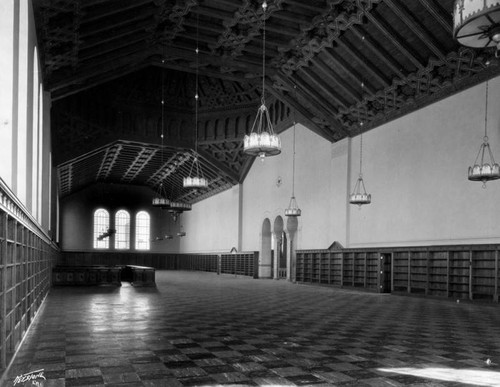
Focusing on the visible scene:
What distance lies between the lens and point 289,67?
1614 cm

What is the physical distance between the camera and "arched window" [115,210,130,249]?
36844 mm

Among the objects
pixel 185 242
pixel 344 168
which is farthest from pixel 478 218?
pixel 185 242

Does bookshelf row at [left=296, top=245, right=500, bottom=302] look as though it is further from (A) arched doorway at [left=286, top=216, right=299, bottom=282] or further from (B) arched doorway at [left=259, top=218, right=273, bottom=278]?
(B) arched doorway at [left=259, top=218, right=273, bottom=278]

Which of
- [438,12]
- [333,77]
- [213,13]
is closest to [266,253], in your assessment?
[333,77]

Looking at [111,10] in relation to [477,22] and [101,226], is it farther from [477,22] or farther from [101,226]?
[101,226]

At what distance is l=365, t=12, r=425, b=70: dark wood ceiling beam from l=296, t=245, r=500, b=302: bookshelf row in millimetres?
4922

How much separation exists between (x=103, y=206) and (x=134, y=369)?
3371 cm

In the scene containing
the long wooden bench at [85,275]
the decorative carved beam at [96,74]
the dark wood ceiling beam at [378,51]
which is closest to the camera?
the dark wood ceiling beam at [378,51]

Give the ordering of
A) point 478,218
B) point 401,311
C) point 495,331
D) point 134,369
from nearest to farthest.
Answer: point 134,369, point 495,331, point 401,311, point 478,218

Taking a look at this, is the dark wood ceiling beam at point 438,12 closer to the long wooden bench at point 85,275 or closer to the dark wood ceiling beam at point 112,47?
the dark wood ceiling beam at point 112,47

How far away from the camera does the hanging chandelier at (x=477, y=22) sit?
14.8ft

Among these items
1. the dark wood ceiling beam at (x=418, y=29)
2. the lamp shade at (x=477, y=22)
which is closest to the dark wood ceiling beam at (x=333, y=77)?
the dark wood ceiling beam at (x=418, y=29)

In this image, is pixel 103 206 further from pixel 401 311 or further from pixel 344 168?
pixel 401 311
